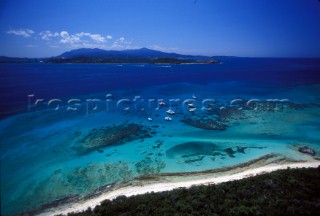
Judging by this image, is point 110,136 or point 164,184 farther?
point 110,136

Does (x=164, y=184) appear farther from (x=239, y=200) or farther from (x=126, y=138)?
(x=126, y=138)

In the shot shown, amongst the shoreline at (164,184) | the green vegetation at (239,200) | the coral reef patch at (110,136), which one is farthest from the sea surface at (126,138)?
the green vegetation at (239,200)

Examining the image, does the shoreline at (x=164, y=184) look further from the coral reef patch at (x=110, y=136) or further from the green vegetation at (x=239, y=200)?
the coral reef patch at (x=110, y=136)

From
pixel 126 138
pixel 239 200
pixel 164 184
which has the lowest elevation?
pixel 164 184

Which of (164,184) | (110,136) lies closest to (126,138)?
(110,136)

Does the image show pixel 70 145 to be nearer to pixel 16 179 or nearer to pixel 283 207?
pixel 16 179
